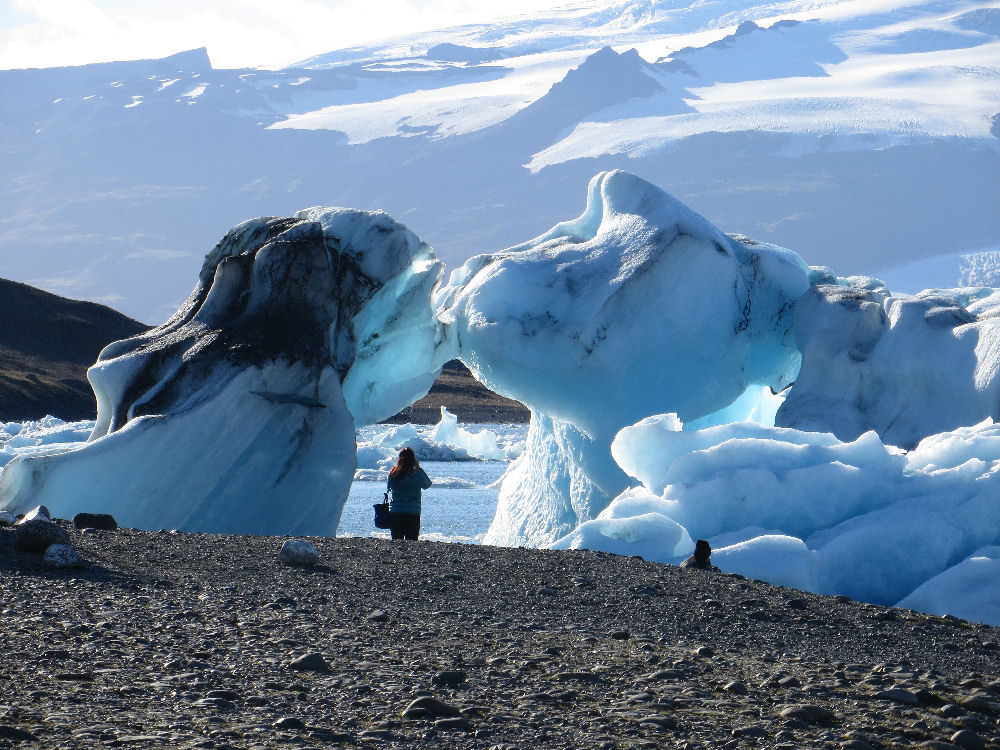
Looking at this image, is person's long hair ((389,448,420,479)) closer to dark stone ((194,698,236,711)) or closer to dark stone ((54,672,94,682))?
dark stone ((54,672,94,682))

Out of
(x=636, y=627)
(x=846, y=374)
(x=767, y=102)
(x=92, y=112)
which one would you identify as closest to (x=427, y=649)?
(x=636, y=627)

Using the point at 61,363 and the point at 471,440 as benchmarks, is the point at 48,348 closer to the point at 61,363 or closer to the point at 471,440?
the point at 61,363

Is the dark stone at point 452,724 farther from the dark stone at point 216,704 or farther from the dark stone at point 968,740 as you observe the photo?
the dark stone at point 968,740

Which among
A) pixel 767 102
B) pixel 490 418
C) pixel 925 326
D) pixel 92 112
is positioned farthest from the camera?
pixel 92 112

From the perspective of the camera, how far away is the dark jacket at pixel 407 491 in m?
8.62

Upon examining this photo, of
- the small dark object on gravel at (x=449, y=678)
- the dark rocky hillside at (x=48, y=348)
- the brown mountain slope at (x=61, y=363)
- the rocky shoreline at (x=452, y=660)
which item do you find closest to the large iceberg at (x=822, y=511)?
the rocky shoreline at (x=452, y=660)

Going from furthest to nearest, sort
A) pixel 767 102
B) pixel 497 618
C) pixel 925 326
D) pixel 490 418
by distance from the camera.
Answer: pixel 767 102, pixel 490 418, pixel 925 326, pixel 497 618

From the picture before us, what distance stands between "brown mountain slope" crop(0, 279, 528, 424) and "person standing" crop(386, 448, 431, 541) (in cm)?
3229

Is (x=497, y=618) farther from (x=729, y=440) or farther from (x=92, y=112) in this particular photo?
(x=92, y=112)

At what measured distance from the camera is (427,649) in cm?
455

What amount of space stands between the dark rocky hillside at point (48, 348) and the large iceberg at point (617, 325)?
29.8 m

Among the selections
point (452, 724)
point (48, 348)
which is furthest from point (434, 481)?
point (48, 348)

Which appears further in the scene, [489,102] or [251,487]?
[489,102]

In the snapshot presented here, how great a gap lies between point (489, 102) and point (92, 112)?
48.5m
